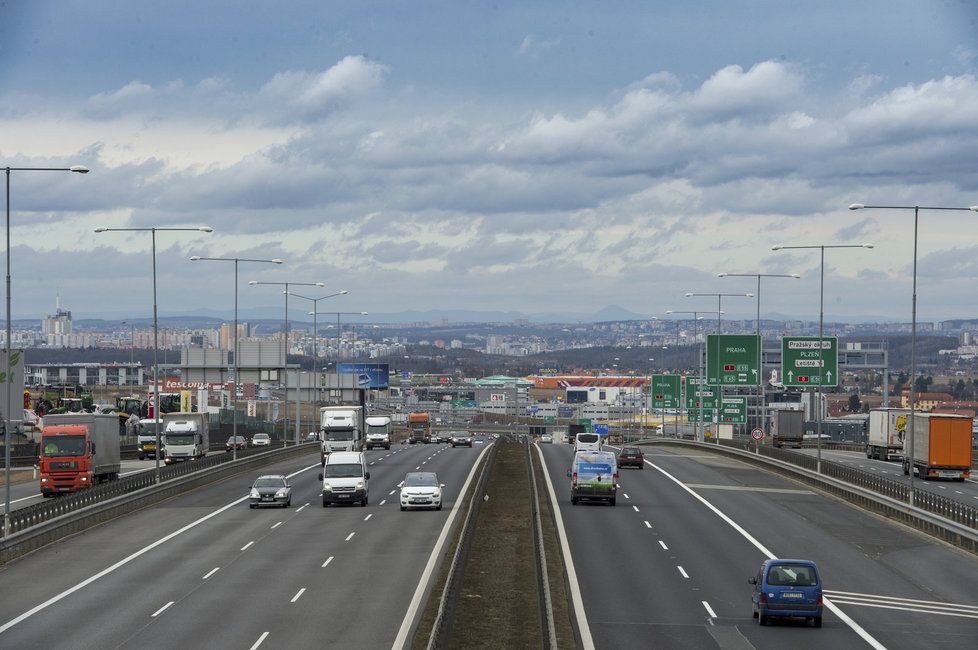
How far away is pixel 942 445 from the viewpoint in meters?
74.7

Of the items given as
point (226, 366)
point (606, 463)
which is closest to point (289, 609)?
point (606, 463)

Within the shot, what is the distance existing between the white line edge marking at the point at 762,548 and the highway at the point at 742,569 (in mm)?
62

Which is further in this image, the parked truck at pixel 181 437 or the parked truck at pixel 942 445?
the parked truck at pixel 181 437

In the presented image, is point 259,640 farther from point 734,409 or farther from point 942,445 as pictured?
point 734,409

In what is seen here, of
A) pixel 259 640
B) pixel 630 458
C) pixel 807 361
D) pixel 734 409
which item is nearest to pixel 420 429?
pixel 734 409

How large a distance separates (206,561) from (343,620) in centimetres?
1167

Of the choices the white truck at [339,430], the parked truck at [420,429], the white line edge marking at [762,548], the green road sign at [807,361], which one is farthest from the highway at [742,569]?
the parked truck at [420,429]

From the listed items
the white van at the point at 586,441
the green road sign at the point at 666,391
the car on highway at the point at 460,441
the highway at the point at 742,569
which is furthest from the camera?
the green road sign at the point at 666,391

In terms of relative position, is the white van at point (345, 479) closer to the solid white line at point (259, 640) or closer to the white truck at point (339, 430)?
the white truck at point (339, 430)

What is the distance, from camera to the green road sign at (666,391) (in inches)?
4875

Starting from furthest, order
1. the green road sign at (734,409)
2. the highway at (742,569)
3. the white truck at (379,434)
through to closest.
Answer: the white truck at (379,434), the green road sign at (734,409), the highway at (742,569)

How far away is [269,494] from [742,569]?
78.1 feet

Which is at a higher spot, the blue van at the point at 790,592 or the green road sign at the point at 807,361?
the green road sign at the point at 807,361

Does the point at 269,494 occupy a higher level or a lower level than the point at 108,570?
higher
